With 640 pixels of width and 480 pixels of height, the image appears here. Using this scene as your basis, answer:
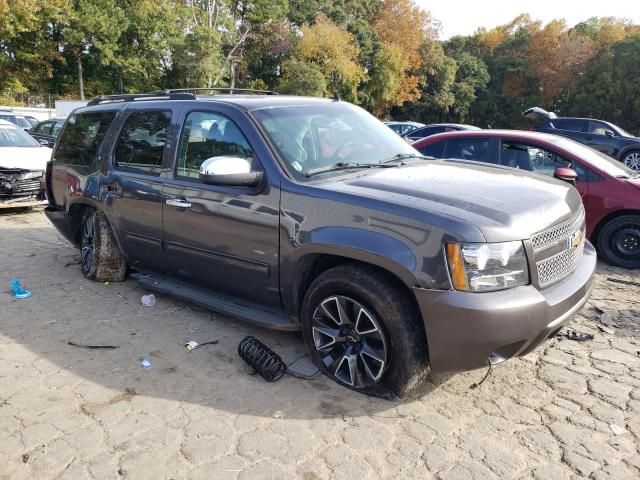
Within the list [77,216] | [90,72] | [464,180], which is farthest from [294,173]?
[90,72]

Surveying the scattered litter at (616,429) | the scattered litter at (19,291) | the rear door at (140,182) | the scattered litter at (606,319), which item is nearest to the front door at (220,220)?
the rear door at (140,182)

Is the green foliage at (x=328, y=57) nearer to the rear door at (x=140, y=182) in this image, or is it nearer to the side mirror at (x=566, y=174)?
the rear door at (x=140, y=182)

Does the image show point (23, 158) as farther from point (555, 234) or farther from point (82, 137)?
point (555, 234)

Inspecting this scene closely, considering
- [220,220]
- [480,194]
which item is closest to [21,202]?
[220,220]

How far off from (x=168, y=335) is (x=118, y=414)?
44.8 inches

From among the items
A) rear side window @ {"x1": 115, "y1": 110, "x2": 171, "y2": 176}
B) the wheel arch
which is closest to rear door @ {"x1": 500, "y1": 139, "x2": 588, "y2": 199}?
the wheel arch

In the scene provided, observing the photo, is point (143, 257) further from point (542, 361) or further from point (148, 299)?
point (542, 361)

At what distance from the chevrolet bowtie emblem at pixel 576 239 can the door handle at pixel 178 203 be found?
A: 2744 mm

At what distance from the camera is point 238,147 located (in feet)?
12.4

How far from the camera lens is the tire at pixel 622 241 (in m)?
6.08

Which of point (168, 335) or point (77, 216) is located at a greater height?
point (77, 216)

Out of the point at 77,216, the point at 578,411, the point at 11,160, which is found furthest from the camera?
the point at 11,160

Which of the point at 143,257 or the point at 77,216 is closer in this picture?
the point at 143,257

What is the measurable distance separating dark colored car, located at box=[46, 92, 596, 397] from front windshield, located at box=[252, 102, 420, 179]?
0.02m
